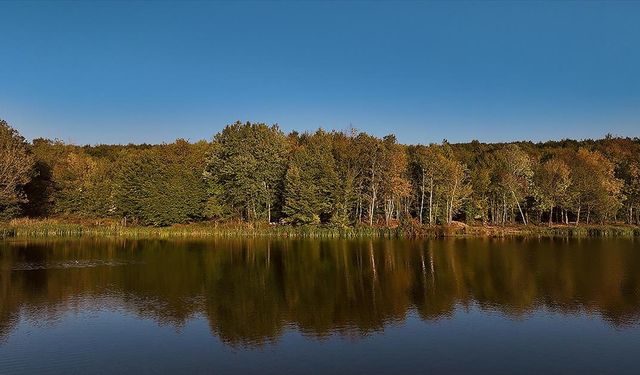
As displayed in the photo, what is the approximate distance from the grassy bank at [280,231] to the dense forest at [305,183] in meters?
3.16

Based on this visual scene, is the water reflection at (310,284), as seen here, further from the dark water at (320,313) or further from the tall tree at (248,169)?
the tall tree at (248,169)

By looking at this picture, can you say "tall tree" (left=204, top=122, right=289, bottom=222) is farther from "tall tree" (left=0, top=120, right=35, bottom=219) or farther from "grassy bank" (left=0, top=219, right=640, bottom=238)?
"tall tree" (left=0, top=120, right=35, bottom=219)

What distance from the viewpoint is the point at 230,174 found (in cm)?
7438

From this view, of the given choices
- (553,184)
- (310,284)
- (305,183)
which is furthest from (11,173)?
(553,184)

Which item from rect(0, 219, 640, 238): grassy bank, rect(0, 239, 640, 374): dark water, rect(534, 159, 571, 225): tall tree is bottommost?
rect(0, 239, 640, 374): dark water

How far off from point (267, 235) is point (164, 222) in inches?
729

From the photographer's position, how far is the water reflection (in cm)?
2480

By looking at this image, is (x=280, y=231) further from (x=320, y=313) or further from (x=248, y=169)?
(x=320, y=313)

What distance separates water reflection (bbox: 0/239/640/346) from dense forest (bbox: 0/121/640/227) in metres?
19.7

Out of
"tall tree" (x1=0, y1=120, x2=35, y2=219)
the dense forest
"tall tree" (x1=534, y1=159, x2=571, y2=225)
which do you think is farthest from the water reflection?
"tall tree" (x1=534, y1=159, x2=571, y2=225)

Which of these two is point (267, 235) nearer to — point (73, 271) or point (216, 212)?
point (216, 212)

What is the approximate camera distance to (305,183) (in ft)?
229

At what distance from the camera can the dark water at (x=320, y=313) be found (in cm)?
1819

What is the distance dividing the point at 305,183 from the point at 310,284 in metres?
37.8
